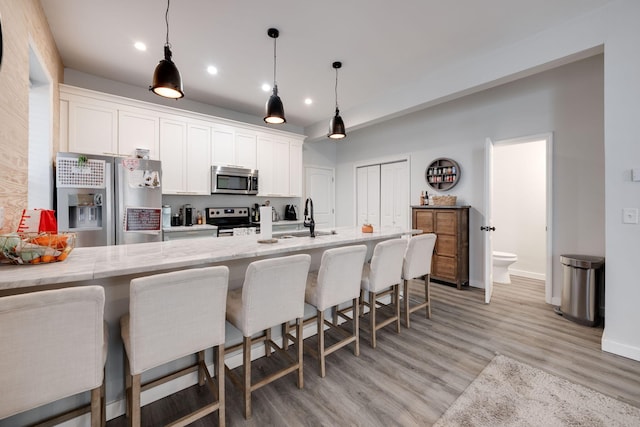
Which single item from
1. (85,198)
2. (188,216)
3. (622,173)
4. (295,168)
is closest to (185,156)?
(188,216)

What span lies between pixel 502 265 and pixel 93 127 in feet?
19.9

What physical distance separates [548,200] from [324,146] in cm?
422

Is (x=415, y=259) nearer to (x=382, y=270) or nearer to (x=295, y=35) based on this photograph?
(x=382, y=270)

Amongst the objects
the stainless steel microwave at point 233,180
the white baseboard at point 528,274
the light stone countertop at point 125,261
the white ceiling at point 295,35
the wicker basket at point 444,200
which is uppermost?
the white ceiling at point 295,35

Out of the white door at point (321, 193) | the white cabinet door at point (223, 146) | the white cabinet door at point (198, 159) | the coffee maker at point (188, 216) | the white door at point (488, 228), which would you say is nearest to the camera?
the white door at point (488, 228)

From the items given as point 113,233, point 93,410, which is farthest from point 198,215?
point 93,410

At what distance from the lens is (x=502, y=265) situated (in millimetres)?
4402

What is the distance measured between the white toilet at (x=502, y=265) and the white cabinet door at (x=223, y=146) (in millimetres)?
4555

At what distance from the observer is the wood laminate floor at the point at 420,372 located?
5.43 feet

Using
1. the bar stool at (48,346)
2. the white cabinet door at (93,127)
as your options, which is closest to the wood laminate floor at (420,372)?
the bar stool at (48,346)

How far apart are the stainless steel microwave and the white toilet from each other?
4136 millimetres

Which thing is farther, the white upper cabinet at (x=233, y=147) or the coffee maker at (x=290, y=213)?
the coffee maker at (x=290, y=213)

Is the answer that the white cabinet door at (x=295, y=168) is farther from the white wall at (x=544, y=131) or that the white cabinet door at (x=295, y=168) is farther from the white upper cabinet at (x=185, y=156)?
the white wall at (x=544, y=131)

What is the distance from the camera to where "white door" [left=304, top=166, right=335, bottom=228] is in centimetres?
611
